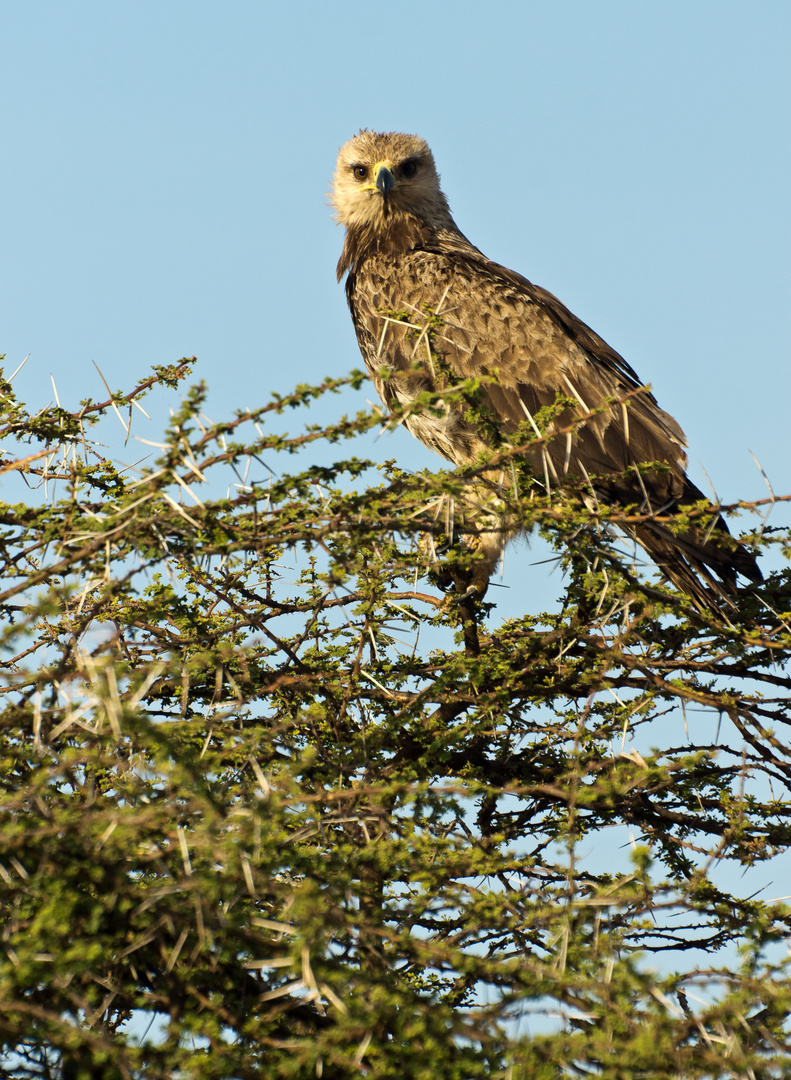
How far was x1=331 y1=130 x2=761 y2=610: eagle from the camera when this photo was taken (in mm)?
4734

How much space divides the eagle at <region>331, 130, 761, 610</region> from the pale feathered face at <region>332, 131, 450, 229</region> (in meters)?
0.01

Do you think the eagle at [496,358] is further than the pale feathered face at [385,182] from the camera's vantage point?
No

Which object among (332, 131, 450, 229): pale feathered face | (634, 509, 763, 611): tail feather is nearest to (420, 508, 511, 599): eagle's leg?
(634, 509, 763, 611): tail feather

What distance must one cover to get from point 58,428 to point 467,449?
2.64m

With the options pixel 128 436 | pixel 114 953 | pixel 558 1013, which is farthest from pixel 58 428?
pixel 558 1013

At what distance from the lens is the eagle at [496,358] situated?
186 inches

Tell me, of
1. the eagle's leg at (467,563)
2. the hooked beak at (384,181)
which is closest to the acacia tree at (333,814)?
the eagle's leg at (467,563)

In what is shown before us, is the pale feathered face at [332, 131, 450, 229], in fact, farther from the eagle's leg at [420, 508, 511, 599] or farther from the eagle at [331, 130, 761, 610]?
the eagle's leg at [420, 508, 511, 599]

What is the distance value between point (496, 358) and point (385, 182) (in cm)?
192

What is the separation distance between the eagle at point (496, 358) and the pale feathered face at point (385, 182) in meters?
0.01

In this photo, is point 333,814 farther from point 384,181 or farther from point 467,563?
point 384,181

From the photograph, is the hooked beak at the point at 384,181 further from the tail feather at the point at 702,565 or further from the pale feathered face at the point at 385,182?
Answer: the tail feather at the point at 702,565

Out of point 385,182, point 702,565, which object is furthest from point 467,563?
point 385,182

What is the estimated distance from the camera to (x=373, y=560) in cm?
355
